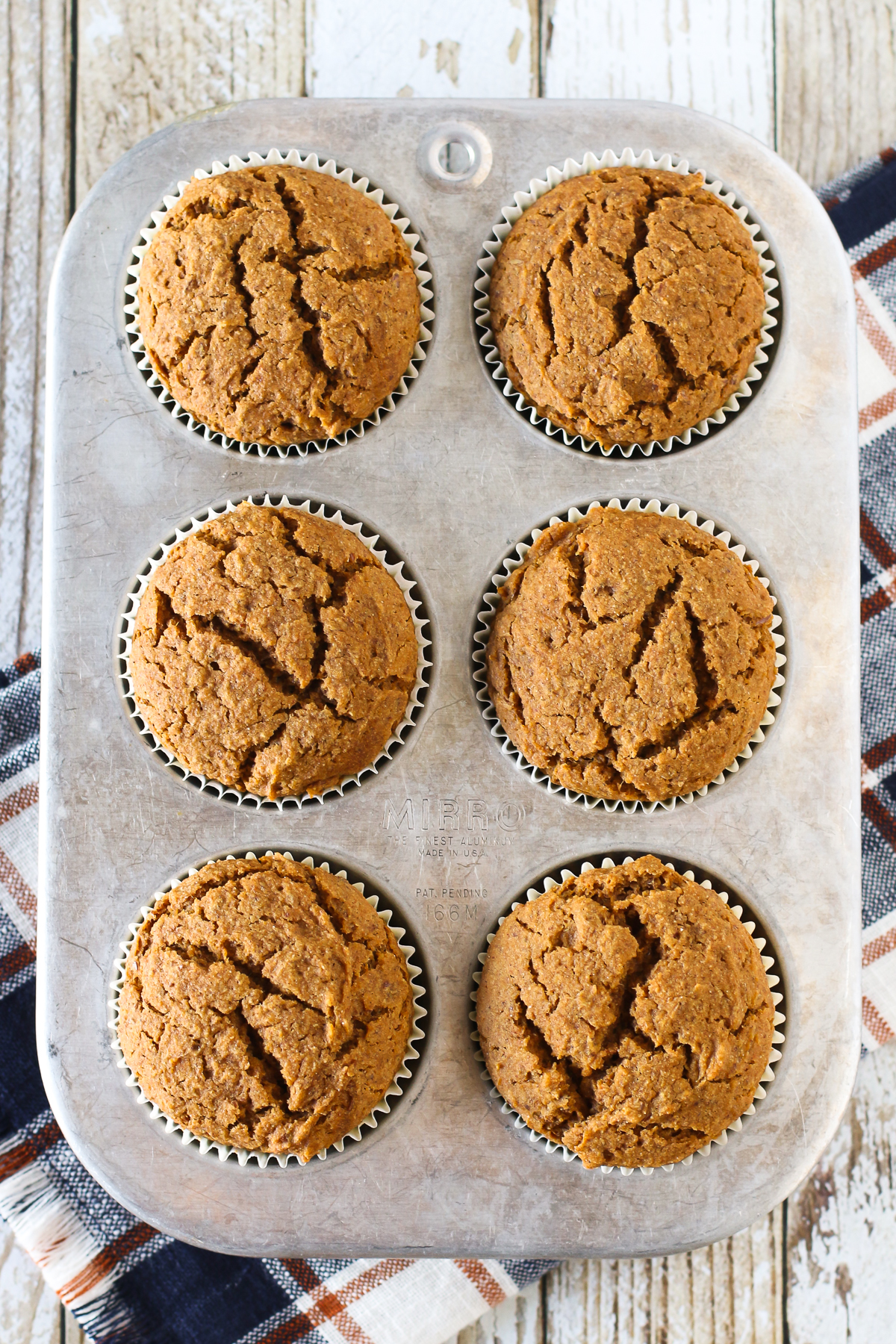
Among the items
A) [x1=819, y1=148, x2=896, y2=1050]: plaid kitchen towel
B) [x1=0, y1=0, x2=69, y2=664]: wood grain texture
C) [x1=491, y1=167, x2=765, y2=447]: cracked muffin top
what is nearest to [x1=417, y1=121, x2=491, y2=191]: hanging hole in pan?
[x1=491, y1=167, x2=765, y2=447]: cracked muffin top

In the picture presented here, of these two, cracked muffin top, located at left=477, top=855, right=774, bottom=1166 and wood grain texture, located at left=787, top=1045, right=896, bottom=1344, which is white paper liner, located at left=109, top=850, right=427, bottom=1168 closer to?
cracked muffin top, located at left=477, top=855, right=774, bottom=1166

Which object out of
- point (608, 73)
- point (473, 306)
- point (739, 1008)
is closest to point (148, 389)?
point (473, 306)

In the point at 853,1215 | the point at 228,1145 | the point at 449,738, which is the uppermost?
the point at 449,738

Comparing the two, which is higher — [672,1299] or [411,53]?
[411,53]

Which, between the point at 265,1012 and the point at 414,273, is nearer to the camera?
the point at 265,1012

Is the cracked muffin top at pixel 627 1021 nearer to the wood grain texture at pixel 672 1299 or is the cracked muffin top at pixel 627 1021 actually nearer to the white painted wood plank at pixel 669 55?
the wood grain texture at pixel 672 1299

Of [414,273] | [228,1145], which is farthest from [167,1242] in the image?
[414,273]

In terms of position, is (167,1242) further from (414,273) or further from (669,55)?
(669,55)
